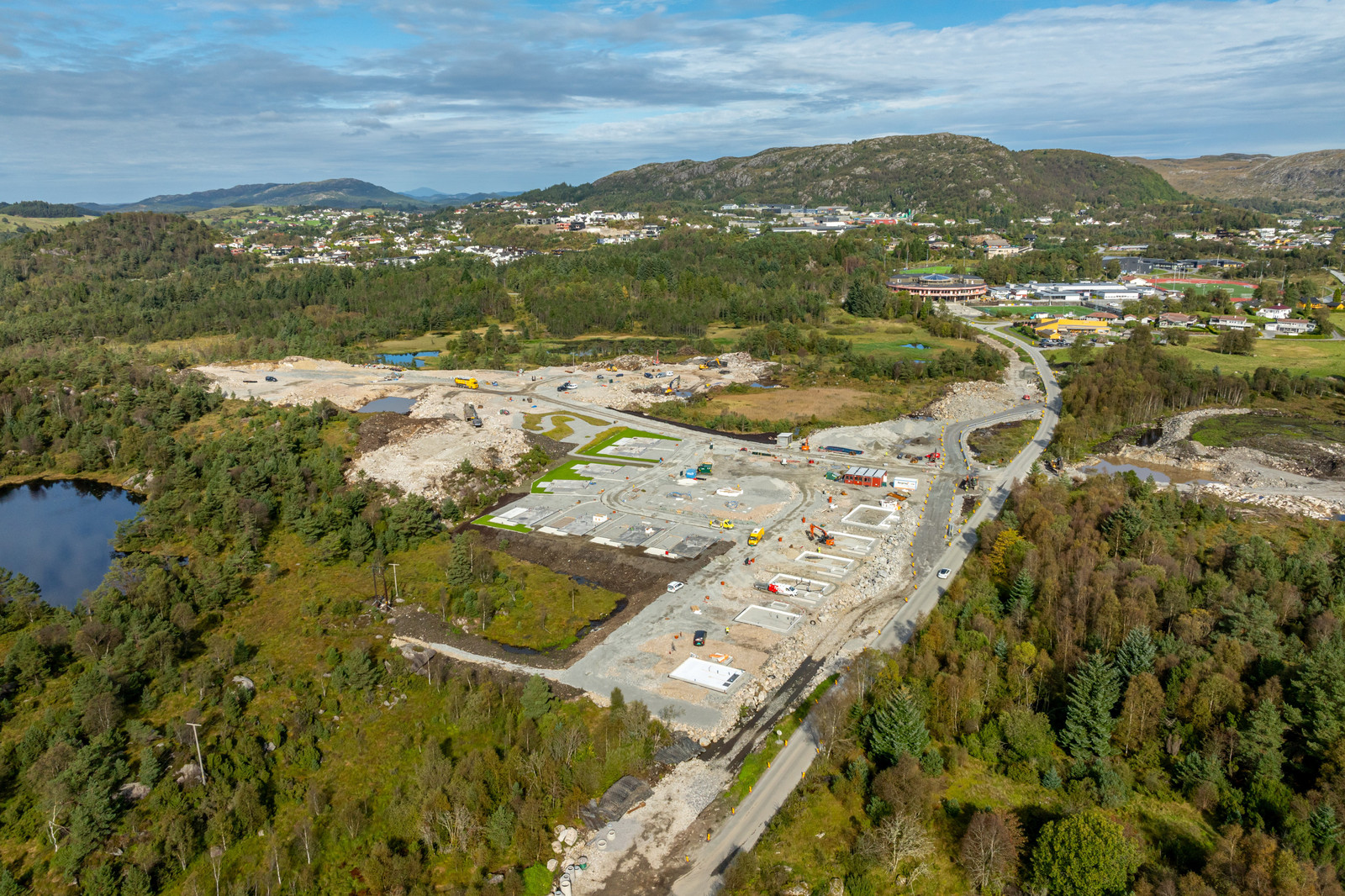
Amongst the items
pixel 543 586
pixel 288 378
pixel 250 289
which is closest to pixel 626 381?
pixel 288 378

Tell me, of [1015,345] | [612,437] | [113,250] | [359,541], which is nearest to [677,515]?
[612,437]

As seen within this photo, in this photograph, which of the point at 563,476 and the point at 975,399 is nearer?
the point at 563,476

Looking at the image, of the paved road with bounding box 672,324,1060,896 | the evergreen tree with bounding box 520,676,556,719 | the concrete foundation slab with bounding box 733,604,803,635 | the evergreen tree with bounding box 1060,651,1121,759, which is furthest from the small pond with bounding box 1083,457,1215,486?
the evergreen tree with bounding box 520,676,556,719

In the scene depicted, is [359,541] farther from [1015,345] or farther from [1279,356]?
[1279,356]

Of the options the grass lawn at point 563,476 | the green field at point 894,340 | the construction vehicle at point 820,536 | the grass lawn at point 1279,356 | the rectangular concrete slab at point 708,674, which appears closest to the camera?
the rectangular concrete slab at point 708,674

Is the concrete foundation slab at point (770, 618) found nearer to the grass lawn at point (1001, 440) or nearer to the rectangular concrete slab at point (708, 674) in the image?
the rectangular concrete slab at point (708, 674)

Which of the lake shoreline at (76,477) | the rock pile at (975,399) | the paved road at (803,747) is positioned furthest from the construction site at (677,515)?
the lake shoreline at (76,477)

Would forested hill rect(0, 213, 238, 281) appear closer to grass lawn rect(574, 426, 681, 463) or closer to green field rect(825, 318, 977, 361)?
grass lawn rect(574, 426, 681, 463)
